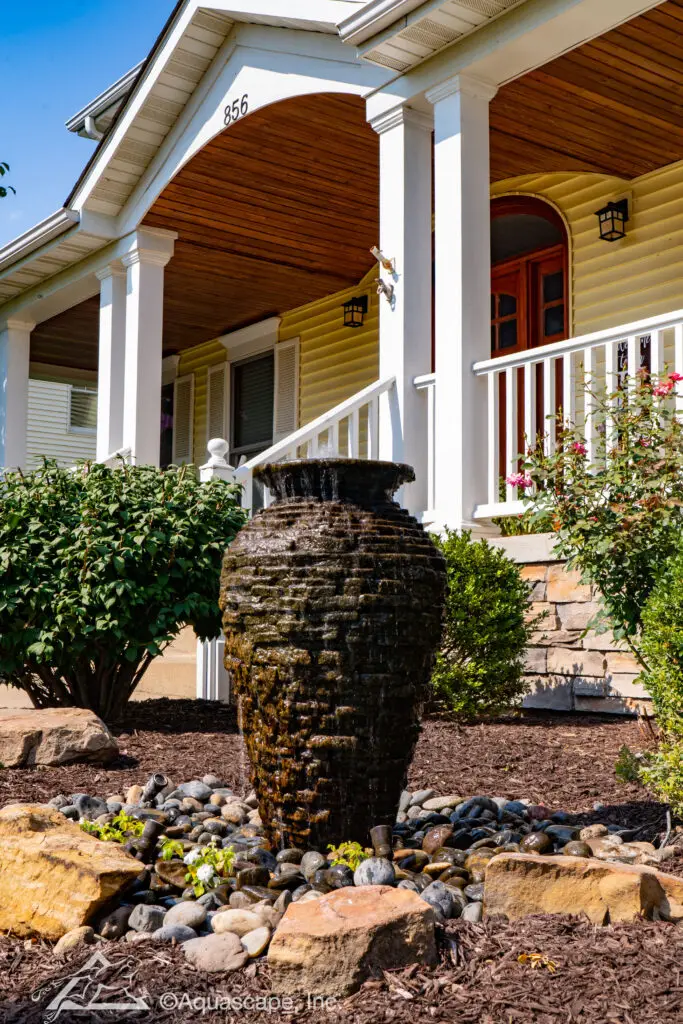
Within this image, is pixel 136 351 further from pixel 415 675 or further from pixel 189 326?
pixel 415 675

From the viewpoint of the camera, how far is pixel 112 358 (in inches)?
401

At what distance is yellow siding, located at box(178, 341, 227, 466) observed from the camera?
13865mm

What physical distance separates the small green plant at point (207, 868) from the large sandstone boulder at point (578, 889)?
80cm

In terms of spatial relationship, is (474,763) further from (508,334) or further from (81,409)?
(81,409)

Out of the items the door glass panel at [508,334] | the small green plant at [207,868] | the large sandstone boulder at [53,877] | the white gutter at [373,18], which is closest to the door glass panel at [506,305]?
the door glass panel at [508,334]

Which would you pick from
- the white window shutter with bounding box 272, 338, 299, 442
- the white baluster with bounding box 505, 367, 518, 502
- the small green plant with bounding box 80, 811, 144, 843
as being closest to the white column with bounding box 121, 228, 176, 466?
the white window shutter with bounding box 272, 338, 299, 442

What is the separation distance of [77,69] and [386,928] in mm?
33289

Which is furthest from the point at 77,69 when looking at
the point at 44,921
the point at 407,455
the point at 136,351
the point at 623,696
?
the point at 44,921

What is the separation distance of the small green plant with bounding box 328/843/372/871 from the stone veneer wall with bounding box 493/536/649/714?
119 inches

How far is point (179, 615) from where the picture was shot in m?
6.00

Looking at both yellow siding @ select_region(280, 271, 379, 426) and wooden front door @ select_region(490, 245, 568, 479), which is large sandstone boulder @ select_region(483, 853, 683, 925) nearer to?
wooden front door @ select_region(490, 245, 568, 479)

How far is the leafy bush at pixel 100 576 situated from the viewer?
5.87m

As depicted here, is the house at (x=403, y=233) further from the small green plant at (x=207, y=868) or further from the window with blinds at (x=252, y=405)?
the small green plant at (x=207, y=868)

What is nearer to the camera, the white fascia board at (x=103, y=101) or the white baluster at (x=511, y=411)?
the white baluster at (x=511, y=411)
